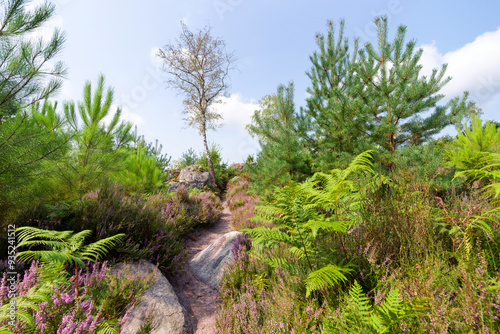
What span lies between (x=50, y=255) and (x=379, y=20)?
7557 millimetres

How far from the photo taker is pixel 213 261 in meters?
4.08

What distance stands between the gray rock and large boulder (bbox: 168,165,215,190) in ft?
26.8

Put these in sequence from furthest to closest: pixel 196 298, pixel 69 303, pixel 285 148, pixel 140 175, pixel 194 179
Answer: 1. pixel 194 179
2. pixel 140 175
3. pixel 285 148
4. pixel 196 298
5. pixel 69 303

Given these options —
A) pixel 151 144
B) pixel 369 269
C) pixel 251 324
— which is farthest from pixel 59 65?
pixel 151 144

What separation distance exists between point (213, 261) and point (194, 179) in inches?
365

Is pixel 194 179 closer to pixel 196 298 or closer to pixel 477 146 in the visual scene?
pixel 196 298

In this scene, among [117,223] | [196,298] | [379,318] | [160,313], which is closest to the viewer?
[379,318]

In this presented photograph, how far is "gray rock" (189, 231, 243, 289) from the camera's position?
12.4ft

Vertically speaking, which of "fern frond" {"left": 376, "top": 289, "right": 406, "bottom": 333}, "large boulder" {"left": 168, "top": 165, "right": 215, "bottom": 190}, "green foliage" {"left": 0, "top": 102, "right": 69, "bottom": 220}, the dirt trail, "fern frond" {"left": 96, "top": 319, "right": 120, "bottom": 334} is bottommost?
the dirt trail

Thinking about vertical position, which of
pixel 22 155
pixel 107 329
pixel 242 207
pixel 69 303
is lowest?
pixel 107 329

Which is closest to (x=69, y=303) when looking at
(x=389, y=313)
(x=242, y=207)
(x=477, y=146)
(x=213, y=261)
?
(x=389, y=313)

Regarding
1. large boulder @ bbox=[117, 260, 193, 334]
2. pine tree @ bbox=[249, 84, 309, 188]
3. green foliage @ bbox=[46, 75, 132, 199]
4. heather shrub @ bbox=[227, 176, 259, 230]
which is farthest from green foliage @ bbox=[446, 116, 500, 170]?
green foliage @ bbox=[46, 75, 132, 199]

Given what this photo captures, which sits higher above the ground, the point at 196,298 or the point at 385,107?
the point at 385,107

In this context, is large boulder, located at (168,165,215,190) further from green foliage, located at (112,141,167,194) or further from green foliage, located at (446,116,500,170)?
green foliage, located at (446,116,500,170)
